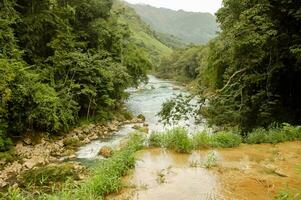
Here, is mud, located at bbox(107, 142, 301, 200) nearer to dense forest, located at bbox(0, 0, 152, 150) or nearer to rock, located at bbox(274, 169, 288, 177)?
rock, located at bbox(274, 169, 288, 177)

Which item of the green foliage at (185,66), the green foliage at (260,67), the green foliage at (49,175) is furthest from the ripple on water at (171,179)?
the green foliage at (185,66)

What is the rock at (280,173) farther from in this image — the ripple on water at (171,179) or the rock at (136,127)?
the rock at (136,127)

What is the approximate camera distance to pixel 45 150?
2025 centimetres

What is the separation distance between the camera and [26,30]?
23.6 metres

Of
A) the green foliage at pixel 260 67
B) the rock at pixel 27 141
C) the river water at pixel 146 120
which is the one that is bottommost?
the river water at pixel 146 120

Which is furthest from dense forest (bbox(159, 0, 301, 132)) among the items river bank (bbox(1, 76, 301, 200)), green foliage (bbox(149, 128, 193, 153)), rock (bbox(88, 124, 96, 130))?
rock (bbox(88, 124, 96, 130))

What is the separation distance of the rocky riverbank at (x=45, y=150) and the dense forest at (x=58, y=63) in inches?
32.9

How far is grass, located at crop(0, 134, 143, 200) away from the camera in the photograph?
6.51m

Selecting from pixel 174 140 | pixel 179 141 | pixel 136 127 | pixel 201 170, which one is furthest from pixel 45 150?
pixel 201 170

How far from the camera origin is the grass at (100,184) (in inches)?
256

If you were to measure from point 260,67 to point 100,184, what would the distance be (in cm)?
1089

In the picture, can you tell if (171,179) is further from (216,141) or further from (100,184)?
(216,141)

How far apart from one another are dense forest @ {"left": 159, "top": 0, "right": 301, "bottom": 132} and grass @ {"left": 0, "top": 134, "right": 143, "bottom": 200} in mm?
6937

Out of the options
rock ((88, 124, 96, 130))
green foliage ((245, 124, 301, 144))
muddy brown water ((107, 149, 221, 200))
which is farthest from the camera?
rock ((88, 124, 96, 130))
